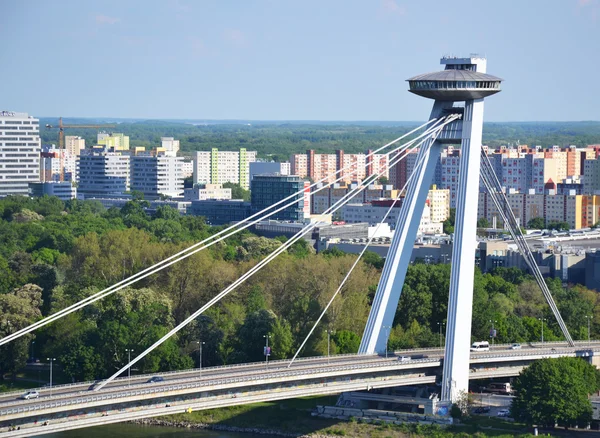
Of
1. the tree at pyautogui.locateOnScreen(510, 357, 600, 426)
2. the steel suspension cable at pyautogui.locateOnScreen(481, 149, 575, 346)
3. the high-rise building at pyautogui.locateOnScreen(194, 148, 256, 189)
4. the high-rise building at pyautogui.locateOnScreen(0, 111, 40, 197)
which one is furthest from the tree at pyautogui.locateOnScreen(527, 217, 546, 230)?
the tree at pyautogui.locateOnScreen(510, 357, 600, 426)

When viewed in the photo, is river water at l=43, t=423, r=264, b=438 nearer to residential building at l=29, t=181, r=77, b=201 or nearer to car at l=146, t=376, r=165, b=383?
car at l=146, t=376, r=165, b=383

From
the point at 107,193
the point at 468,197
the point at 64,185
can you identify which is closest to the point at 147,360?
the point at 468,197

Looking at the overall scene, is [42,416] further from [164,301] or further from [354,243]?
[354,243]

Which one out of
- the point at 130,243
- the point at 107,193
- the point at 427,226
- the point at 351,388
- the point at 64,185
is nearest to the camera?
the point at 351,388

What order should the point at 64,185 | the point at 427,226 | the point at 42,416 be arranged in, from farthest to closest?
the point at 64,185, the point at 427,226, the point at 42,416

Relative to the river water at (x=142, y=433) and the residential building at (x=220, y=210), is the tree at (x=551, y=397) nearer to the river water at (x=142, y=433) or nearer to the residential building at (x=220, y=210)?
the river water at (x=142, y=433)

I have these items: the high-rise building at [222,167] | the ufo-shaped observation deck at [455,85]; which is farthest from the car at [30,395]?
the high-rise building at [222,167]
